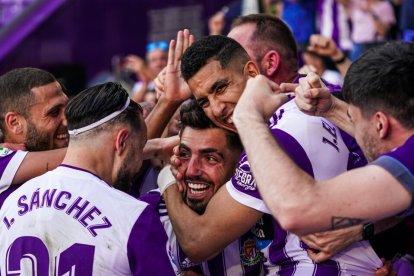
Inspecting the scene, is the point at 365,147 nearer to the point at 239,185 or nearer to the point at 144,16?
the point at 239,185

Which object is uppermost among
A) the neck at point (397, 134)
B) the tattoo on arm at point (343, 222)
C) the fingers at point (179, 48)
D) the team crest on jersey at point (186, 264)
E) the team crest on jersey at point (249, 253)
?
the neck at point (397, 134)

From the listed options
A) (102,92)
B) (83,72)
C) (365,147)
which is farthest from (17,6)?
(365,147)

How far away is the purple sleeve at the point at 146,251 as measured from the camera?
12.3 feet

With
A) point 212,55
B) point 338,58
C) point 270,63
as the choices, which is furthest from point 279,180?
point 338,58

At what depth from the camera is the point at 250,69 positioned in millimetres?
4695

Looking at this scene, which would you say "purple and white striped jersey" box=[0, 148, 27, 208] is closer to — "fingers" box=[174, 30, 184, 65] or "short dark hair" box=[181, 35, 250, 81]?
"short dark hair" box=[181, 35, 250, 81]

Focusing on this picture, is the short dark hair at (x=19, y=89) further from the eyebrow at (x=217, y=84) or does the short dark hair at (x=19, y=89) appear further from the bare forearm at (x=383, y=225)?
the bare forearm at (x=383, y=225)

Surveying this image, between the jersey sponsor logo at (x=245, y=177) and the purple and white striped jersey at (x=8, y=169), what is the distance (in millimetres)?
1450

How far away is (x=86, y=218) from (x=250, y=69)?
1.51m

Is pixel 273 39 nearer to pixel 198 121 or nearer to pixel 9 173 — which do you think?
pixel 198 121

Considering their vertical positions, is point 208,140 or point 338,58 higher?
point 208,140

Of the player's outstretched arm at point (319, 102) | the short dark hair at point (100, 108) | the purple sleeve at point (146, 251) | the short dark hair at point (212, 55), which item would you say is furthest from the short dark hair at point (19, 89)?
the player's outstretched arm at point (319, 102)

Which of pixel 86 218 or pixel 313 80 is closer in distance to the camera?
pixel 86 218

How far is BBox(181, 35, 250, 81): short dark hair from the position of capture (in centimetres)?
459
